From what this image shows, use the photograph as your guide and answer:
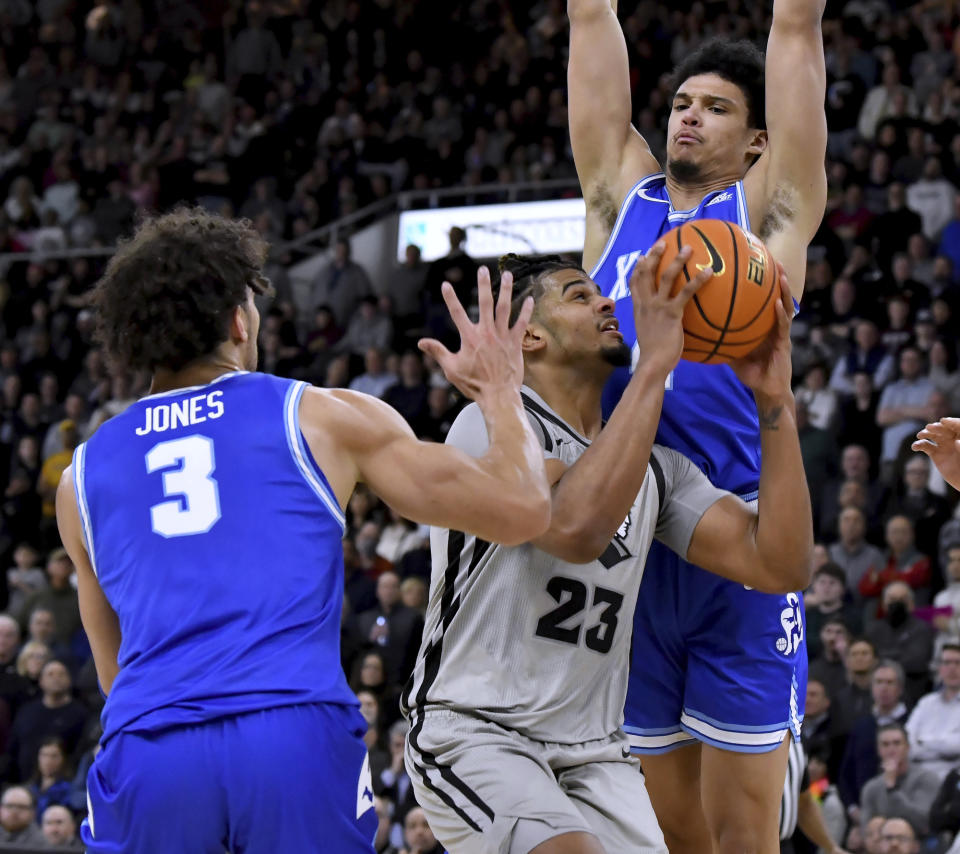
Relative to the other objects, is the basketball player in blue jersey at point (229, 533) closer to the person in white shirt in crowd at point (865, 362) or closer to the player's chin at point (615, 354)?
the player's chin at point (615, 354)

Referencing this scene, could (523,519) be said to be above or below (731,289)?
below

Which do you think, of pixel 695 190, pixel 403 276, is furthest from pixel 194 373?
pixel 403 276

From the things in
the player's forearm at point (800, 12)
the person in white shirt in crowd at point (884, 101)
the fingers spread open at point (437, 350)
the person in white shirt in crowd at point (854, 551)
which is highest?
the person in white shirt in crowd at point (884, 101)

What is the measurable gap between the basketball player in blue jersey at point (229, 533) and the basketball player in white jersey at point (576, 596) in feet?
1.72

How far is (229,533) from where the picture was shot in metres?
3.22

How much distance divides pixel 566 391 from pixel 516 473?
1065mm

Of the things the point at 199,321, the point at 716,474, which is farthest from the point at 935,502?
the point at 199,321

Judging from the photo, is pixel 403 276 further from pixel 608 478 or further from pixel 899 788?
pixel 608 478

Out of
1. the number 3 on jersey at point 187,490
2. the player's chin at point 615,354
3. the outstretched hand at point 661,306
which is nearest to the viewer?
the number 3 on jersey at point 187,490

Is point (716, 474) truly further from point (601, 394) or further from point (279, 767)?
point (279, 767)

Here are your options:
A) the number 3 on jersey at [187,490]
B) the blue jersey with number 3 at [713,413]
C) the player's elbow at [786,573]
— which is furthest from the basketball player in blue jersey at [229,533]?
the blue jersey with number 3 at [713,413]

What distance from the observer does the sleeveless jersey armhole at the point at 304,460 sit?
330 centimetres

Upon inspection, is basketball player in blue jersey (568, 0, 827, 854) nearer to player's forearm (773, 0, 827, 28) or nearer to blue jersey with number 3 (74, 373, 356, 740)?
player's forearm (773, 0, 827, 28)

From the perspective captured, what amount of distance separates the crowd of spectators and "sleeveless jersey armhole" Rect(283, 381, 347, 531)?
427 cm
